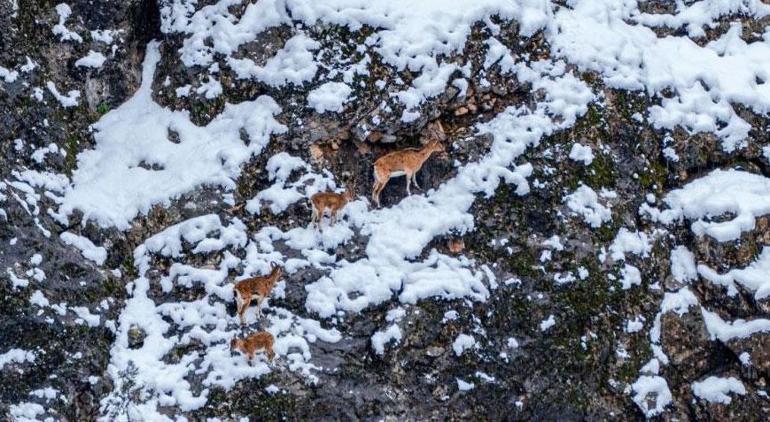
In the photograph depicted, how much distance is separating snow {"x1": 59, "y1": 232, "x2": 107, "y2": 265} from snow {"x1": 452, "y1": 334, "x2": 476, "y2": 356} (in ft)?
13.2

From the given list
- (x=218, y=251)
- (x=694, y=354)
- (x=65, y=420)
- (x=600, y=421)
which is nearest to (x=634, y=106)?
(x=694, y=354)

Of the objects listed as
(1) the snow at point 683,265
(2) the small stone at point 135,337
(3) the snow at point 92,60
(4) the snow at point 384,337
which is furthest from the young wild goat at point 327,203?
(1) the snow at point 683,265

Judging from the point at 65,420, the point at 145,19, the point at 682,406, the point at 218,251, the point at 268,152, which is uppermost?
the point at 145,19

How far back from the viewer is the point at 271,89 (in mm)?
10938

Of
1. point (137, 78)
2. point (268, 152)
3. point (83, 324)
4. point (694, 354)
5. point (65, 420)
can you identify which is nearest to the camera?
point (65, 420)

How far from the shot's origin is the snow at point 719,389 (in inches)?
381

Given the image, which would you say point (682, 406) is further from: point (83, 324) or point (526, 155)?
point (83, 324)

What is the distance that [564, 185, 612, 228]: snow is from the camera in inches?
406

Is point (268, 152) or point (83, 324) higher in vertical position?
point (268, 152)

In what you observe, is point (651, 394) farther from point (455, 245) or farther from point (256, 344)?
point (256, 344)

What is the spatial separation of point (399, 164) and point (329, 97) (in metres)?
1.27

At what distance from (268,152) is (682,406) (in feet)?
18.4

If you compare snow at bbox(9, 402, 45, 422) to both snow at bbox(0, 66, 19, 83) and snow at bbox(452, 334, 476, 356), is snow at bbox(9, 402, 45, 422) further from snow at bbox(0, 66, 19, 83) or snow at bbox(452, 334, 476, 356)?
snow at bbox(452, 334, 476, 356)

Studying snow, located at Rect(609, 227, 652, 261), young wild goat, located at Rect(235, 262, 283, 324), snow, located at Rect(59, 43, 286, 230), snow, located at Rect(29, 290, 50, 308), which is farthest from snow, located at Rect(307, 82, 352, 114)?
snow, located at Rect(29, 290, 50, 308)
